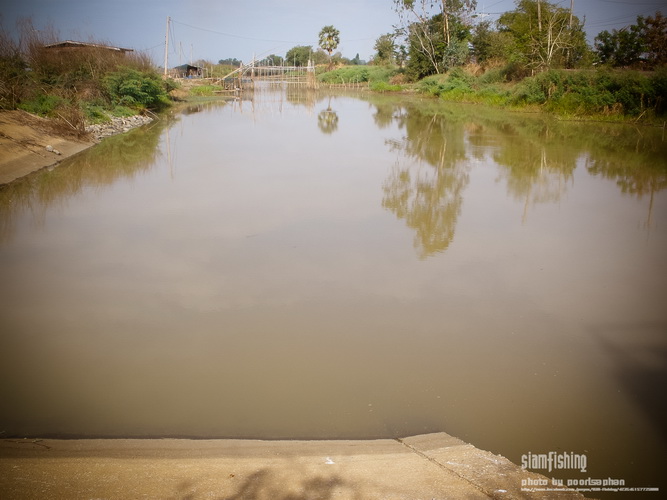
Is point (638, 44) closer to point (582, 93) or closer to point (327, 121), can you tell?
point (582, 93)

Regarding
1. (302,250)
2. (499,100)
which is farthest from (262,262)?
(499,100)

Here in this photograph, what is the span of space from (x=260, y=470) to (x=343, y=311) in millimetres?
2196

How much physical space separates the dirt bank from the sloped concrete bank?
28.5 ft

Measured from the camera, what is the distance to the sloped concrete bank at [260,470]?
2.36 meters

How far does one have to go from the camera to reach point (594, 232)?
6.96 metres

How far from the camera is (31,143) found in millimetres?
11734

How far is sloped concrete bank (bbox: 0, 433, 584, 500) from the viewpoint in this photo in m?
2.36

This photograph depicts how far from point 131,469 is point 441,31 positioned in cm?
4044

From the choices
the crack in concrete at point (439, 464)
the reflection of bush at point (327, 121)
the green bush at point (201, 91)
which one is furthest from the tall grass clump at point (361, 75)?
the crack in concrete at point (439, 464)

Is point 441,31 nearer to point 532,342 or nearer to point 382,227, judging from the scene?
point 382,227

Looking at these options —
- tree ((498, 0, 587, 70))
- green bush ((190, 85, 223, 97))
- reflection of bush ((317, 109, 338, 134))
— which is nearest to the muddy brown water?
reflection of bush ((317, 109, 338, 134))

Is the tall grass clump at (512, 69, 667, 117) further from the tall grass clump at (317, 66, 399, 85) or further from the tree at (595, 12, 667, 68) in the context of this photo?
the tall grass clump at (317, 66, 399, 85)

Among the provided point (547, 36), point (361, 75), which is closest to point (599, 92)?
point (547, 36)

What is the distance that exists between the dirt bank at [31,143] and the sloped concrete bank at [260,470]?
8.70 m
